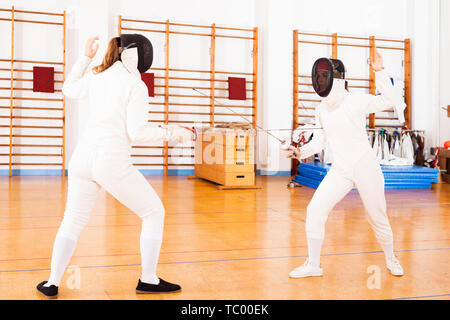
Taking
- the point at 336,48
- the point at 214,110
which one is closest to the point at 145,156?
the point at 214,110

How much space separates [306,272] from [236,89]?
18.0ft

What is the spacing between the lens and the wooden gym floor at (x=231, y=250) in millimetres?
2229

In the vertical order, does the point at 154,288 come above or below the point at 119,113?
below

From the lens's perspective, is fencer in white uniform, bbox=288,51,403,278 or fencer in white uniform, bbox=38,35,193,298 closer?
fencer in white uniform, bbox=38,35,193,298

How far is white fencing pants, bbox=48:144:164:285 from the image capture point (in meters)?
1.89

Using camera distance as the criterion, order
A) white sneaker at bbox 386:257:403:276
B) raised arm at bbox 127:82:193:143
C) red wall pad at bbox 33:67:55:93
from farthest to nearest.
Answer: red wall pad at bbox 33:67:55:93, white sneaker at bbox 386:257:403:276, raised arm at bbox 127:82:193:143

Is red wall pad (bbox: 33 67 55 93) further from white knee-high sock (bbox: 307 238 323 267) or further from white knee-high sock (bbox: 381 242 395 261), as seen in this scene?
white knee-high sock (bbox: 381 242 395 261)

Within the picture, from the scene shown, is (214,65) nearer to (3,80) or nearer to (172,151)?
(172,151)

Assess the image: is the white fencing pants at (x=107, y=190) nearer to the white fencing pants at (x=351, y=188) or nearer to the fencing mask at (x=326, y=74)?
the white fencing pants at (x=351, y=188)

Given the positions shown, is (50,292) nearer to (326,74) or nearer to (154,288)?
(154,288)

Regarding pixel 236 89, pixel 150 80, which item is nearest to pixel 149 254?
pixel 150 80

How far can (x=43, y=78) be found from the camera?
6.97 meters

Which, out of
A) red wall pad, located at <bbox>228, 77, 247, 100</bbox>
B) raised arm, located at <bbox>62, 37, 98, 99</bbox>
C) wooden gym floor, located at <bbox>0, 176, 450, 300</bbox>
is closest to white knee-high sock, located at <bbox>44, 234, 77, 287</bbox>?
wooden gym floor, located at <bbox>0, 176, 450, 300</bbox>

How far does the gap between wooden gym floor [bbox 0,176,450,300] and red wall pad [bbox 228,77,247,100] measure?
2750 millimetres
